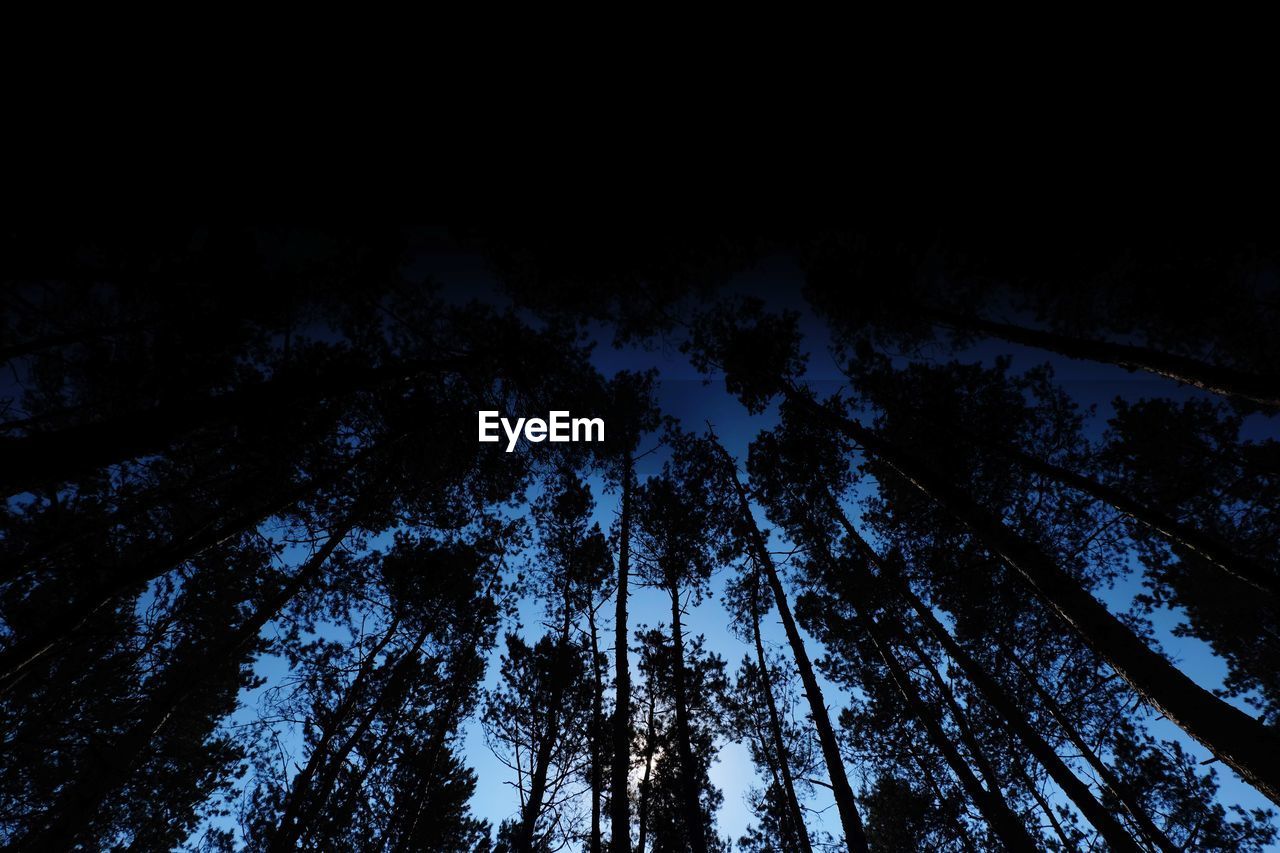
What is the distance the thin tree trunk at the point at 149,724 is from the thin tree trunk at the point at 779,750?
10.6 meters

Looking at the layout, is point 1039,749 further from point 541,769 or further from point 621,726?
point 541,769

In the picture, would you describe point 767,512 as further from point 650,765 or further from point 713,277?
point 650,765

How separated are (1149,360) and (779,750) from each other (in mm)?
10826

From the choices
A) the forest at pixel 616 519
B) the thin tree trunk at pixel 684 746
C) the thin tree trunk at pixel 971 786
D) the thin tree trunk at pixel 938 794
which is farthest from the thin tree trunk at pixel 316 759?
the thin tree trunk at pixel 938 794

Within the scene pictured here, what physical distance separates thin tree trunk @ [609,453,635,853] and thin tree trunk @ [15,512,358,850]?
597 centimetres

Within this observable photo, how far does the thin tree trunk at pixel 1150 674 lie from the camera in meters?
2.50

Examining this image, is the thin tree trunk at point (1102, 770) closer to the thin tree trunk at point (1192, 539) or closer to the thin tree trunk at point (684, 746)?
the thin tree trunk at point (1192, 539)

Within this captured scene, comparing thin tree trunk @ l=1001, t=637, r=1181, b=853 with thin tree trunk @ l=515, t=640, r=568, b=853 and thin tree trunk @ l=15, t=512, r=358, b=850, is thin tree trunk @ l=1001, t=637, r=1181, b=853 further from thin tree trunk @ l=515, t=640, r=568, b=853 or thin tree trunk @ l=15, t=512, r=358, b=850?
thin tree trunk @ l=15, t=512, r=358, b=850

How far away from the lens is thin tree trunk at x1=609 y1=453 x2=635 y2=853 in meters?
5.94

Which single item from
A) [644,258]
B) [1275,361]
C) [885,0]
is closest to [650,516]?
[644,258]

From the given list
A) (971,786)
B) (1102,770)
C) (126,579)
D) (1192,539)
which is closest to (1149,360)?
(1192,539)

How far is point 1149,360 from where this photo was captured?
16.8ft

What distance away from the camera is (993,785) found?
8.34m

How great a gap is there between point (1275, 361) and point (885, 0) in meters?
10.5
